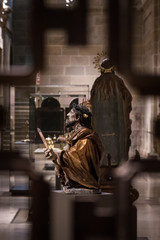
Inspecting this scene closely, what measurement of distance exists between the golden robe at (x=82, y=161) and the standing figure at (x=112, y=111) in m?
2.05

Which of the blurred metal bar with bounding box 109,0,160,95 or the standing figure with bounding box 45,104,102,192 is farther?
the standing figure with bounding box 45,104,102,192

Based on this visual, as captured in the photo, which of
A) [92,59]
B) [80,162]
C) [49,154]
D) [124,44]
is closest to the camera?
[124,44]

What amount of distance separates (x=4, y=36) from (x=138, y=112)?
10.5 feet

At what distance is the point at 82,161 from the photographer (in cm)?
464

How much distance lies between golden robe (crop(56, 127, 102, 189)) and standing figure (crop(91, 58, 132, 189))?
205 centimetres

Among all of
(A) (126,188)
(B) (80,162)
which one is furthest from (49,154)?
(A) (126,188)

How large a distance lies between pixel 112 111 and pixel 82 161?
2.75 meters

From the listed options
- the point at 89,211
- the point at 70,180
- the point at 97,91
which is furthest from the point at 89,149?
the point at 89,211

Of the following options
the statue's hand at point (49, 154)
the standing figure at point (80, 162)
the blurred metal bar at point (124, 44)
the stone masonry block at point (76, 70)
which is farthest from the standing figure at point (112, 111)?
the blurred metal bar at point (124, 44)

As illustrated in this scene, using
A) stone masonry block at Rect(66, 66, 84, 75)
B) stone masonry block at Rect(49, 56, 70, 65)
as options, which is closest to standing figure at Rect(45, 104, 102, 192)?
stone masonry block at Rect(66, 66, 84, 75)

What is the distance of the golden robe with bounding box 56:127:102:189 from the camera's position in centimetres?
465

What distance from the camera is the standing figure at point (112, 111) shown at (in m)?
6.94

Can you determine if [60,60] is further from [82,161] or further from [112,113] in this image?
[82,161]

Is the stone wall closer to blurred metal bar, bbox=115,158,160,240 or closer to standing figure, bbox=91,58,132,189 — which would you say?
standing figure, bbox=91,58,132,189
